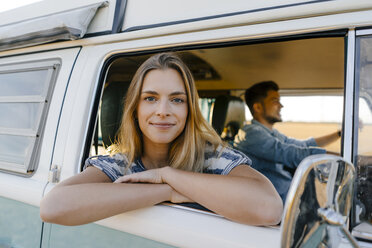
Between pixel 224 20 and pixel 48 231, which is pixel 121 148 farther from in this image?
pixel 224 20

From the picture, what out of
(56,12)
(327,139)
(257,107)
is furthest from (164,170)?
(327,139)

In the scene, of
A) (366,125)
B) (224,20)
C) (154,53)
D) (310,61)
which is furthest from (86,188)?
(310,61)

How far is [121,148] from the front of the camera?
5.20 ft

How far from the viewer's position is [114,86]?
1896 millimetres

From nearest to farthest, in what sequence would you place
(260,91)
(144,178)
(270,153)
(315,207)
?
(315,207) < (144,178) < (270,153) < (260,91)

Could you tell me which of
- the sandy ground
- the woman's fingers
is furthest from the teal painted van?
the sandy ground

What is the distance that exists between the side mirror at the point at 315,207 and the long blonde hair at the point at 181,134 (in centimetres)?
90

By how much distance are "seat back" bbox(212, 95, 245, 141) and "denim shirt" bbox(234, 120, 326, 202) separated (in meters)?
0.81

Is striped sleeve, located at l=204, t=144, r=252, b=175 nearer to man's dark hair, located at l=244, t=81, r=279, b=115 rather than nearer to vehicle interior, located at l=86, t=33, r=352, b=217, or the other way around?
vehicle interior, located at l=86, t=33, r=352, b=217

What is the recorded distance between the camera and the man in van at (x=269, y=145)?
2.46m

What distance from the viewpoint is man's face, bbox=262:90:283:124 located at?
296 centimetres

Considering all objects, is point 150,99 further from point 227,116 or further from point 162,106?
point 227,116

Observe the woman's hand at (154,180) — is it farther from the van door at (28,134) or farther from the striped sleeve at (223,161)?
the van door at (28,134)

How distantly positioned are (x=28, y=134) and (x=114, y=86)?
0.58 metres
